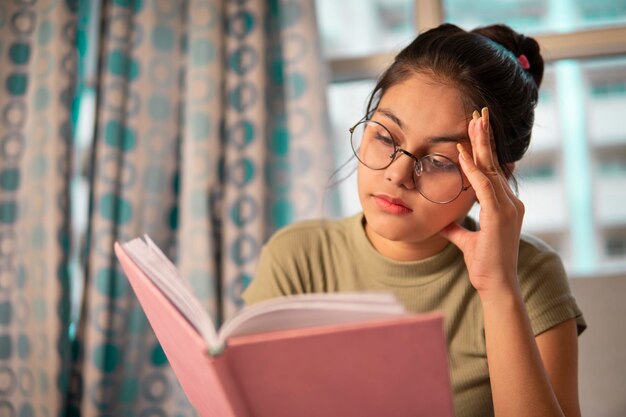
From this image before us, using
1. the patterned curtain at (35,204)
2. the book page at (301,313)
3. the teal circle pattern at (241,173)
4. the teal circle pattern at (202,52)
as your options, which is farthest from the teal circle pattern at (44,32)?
the book page at (301,313)

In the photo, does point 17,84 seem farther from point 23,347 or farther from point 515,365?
point 515,365

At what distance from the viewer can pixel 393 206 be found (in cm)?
115

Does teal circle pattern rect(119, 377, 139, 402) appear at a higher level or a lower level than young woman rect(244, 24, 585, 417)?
lower

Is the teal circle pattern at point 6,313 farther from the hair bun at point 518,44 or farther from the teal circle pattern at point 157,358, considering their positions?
the hair bun at point 518,44

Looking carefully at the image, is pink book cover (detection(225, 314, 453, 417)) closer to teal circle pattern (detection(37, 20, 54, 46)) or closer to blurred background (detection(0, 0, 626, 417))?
blurred background (detection(0, 0, 626, 417))

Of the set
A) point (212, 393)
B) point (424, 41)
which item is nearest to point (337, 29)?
point (424, 41)

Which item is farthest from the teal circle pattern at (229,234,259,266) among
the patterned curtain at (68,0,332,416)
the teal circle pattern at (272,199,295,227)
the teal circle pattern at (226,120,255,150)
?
the teal circle pattern at (226,120,255,150)

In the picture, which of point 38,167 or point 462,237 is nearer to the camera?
point 462,237

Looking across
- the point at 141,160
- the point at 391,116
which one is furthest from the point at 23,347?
the point at 391,116

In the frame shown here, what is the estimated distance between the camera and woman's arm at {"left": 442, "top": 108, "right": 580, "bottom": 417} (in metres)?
1.01

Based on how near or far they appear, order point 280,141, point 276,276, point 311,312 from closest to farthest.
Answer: point 311,312 → point 276,276 → point 280,141

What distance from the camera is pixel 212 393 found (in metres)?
0.82

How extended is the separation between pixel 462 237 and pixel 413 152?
0.62 feet

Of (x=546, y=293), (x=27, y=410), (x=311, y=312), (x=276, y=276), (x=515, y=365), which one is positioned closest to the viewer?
(x=311, y=312)
